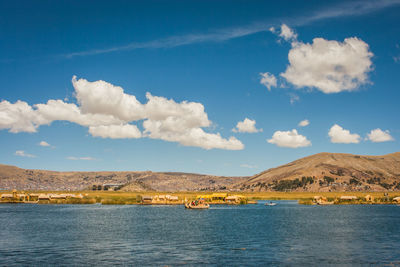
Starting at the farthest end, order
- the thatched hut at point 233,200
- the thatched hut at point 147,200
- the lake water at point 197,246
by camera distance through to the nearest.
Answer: the thatched hut at point 233,200 → the thatched hut at point 147,200 → the lake water at point 197,246

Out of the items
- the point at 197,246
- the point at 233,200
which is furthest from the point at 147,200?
the point at 197,246

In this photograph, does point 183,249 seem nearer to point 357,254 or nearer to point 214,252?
point 214,252

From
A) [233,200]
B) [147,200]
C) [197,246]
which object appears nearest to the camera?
[197,246]

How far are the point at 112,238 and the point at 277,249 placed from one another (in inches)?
1092

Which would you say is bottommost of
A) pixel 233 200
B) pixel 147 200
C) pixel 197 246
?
pixel 197 246

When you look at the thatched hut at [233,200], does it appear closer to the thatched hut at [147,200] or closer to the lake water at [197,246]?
the thatched hut at [147,200]

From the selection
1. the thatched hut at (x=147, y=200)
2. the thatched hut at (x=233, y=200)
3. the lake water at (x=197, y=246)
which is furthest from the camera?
the thatched hut at (x=233, y=200)

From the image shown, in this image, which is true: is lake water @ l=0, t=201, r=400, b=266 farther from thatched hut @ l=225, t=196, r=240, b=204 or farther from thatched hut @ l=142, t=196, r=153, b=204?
thatched hut @ l=225, t=196, r=240, b=204

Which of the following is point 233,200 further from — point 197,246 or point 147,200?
point 197,246

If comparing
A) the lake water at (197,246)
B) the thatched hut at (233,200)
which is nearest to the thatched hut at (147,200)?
the thatched hut at (233,200)

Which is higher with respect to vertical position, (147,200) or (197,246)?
(147,200)

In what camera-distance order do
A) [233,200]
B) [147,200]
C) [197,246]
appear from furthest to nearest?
[233,200], [147,200], [197,246]

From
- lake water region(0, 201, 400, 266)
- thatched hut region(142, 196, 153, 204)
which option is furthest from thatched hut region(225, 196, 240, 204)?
lake water region(0, 201, 400, 266)

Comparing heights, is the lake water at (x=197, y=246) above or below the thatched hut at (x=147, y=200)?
below
